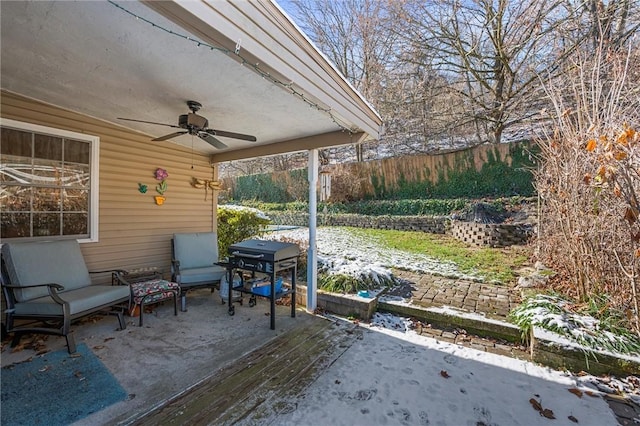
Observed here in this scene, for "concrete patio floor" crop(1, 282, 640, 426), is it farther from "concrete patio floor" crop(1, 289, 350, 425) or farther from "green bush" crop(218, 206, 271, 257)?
"green bush" crop(218, 206, 271, 257)

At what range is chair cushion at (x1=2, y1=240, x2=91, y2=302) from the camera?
2.96 meters

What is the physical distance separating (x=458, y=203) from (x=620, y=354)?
25.4 feet

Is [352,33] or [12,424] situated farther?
[352,33]

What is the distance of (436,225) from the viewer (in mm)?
9641

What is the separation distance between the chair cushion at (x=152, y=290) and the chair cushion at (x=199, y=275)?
0.63 feet

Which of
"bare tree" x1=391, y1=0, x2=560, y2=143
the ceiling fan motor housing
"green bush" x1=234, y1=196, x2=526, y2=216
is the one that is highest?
"bare tree" x1=391, y1=0, x2=560, y2=143

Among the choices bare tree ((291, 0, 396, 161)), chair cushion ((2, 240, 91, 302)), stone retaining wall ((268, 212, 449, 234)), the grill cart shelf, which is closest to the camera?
chair cushion ((2, 240, 91, 302))

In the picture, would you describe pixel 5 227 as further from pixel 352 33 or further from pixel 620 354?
pixel 352 33

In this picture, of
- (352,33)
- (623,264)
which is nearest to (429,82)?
(352,33)

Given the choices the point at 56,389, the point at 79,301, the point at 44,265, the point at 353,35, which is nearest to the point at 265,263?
the point at 79,301

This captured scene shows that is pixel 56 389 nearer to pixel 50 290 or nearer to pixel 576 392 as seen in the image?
pixel 50 290

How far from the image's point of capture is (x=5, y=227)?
323 centimetres

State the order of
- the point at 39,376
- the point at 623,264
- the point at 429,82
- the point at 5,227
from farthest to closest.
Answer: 1. the point at 429,82
2. the point at 5,227
3. the point at 623,264
4. the point at 39,376

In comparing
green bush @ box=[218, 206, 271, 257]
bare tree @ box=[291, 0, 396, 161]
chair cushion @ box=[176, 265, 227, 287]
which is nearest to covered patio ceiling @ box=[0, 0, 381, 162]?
chair cushion @ box=[176, 265, 227, 287]
